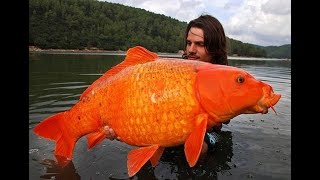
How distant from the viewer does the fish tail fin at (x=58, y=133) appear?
10.6 ft

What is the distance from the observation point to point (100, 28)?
329 feet

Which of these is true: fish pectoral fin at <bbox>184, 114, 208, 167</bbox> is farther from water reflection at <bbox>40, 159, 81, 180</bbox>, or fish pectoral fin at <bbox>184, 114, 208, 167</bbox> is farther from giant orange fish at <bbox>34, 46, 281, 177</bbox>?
water reflection at <bbox>40, 159, 81, 180</bbox>

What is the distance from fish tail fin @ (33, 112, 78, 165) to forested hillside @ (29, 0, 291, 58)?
72.8 m

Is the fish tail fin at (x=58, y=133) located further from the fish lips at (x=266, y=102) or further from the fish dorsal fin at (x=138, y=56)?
the fish lips at (x=266, y=102)

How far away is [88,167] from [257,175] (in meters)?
1.99

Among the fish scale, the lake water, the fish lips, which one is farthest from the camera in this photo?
the lake water

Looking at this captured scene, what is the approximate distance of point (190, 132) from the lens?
257cm

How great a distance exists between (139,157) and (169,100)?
1.69 ft

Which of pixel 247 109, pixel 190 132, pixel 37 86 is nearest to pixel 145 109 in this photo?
pixel 190 132

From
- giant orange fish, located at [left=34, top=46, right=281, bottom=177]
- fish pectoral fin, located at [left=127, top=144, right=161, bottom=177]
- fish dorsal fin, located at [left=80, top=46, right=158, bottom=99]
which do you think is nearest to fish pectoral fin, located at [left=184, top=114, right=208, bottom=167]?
giant orange fish, located at [left=34, top=46, right=281, bottom=177]

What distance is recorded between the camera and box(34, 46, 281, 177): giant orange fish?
97.9 inches

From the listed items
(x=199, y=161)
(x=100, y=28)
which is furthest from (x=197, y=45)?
(x=100, y=28)

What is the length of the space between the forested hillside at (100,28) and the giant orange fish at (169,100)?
73.3 meters
